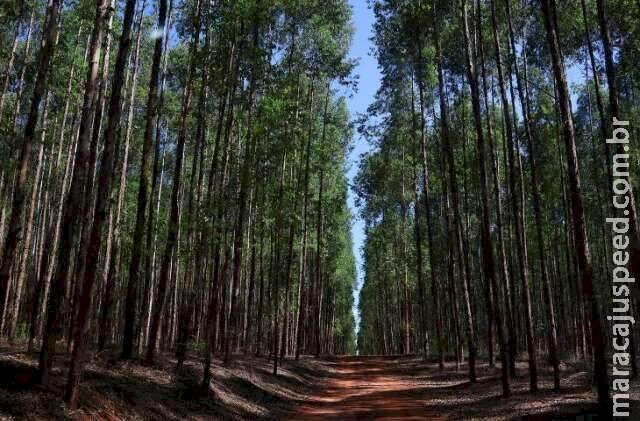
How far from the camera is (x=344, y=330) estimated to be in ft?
242

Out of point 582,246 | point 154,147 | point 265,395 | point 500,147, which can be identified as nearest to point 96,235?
point 582,246

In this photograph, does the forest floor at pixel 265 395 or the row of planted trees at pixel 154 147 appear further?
the row of planted trees at pixel 154 147

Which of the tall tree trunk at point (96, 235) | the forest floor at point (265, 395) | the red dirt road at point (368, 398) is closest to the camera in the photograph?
the tall tree trunk at point (96, 235)

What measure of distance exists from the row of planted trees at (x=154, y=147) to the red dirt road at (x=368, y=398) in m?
2.80

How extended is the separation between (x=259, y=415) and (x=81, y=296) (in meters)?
6.24

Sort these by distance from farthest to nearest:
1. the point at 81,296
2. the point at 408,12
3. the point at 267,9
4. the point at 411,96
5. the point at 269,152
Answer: the point at 411,96, the point at 408,12, the point at 269,152, the point at 267,9, the point at 81,296

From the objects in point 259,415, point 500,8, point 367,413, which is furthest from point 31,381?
point 500,8

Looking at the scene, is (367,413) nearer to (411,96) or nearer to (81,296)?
(81,296)

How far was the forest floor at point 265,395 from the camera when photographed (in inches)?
322

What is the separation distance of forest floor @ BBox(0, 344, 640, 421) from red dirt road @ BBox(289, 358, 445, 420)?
0.03 m

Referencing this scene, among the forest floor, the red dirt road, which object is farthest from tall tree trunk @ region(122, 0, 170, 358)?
the red dirt road

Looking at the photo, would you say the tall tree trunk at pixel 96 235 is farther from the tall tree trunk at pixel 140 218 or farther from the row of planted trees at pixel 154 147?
the tall tree trunk at pixel 140 218

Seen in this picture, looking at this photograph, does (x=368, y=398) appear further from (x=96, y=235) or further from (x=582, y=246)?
(x=96, y=235)

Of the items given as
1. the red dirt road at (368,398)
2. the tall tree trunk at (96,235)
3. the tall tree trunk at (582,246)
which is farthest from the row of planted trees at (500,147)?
the tall tree trunk at (96,235)
